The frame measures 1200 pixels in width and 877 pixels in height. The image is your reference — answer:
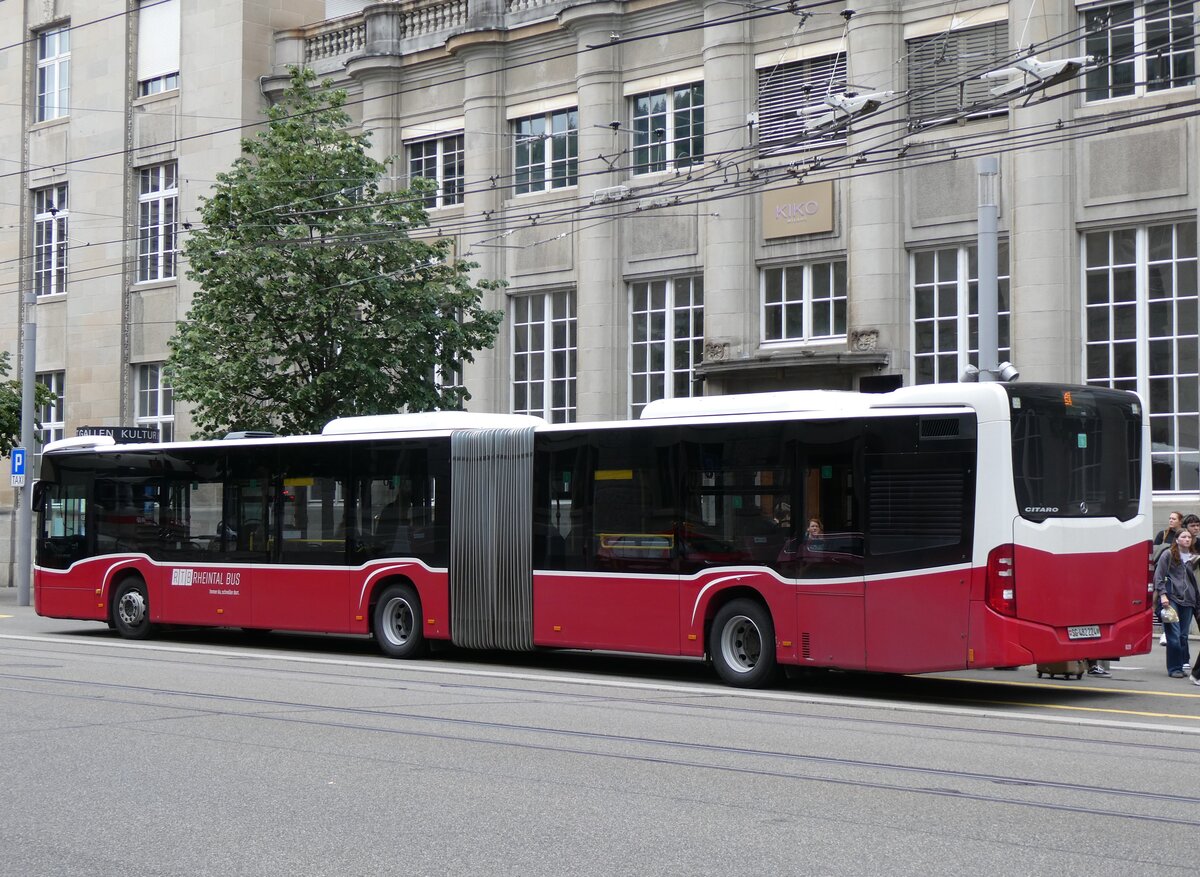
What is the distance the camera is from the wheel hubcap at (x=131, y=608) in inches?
873

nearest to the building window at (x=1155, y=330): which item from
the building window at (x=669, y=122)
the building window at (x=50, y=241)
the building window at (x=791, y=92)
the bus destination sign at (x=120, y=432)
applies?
the building window at (x=791, y=92)

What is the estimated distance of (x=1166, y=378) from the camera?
23.9m

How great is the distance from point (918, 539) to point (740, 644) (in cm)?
246

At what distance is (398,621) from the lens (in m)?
19.2

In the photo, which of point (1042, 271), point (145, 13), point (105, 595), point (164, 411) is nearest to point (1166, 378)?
point (1042, 271)

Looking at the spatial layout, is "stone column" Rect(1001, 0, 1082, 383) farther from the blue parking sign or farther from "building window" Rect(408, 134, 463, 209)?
the blue parking sign

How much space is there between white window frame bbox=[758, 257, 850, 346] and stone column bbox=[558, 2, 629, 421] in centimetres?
323

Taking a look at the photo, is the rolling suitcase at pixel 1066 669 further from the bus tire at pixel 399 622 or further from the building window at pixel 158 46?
the building window at pixel 158 46

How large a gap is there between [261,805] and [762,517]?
764 cm

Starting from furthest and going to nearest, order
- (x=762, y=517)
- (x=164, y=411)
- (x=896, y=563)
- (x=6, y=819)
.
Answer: (x=164, y=411), (x=762, y=517), (x=896, y=563), (x=6, y=819)

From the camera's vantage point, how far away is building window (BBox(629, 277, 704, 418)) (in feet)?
96.3

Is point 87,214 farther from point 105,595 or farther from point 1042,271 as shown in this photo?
point 1042,271

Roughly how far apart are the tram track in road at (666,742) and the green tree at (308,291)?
11144 millimetres

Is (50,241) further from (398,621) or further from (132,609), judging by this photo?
(398,621)
